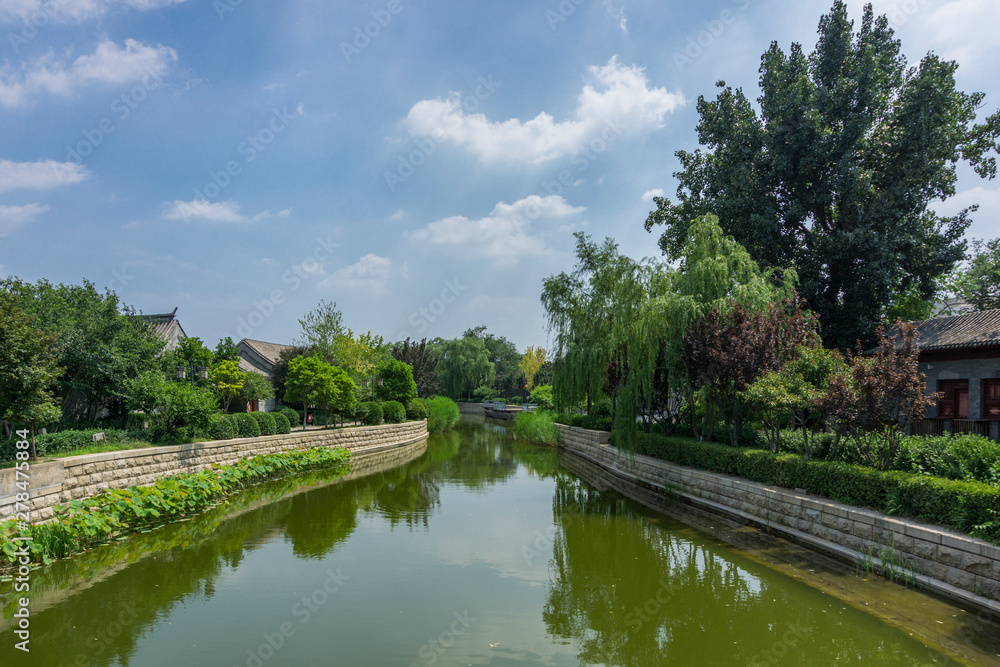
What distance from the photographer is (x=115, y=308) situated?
49.3 ft

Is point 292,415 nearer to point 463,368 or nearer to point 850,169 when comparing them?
point 850,169

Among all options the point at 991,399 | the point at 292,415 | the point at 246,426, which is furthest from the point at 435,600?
the point at 991,399

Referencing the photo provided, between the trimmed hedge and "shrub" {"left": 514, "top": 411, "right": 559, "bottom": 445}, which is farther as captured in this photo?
"shrub" {"left": 514, "top": 411, "right": 559, "bottom": 445}

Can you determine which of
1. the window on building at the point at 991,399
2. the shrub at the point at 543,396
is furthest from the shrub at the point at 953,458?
the shrub at the point at 543,396

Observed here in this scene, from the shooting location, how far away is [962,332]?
14859 millimetres

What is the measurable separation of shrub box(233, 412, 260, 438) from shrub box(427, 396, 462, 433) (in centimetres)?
1616

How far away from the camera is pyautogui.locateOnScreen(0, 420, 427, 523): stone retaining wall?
772 centimetres


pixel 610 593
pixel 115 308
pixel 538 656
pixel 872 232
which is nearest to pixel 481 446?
pixel 115 308

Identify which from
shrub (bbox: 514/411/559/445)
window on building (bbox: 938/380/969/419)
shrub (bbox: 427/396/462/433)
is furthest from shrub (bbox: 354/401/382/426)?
window on building (bbox: 938/380/969/419)

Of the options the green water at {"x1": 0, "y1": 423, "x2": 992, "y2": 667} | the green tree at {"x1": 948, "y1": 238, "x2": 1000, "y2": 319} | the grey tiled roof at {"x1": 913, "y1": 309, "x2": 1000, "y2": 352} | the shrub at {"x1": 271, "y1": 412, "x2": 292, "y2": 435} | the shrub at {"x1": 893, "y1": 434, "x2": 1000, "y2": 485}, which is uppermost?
the green tree at {"x1": 948, "y1": 238, "x2": 1000, "y2": 319}

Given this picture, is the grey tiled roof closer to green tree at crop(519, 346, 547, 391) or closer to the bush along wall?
the bush along wall

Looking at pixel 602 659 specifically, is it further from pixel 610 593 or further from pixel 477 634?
pixel 610 593

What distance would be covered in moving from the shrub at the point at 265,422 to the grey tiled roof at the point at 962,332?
1768 cm

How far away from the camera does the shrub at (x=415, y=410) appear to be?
28.5m
